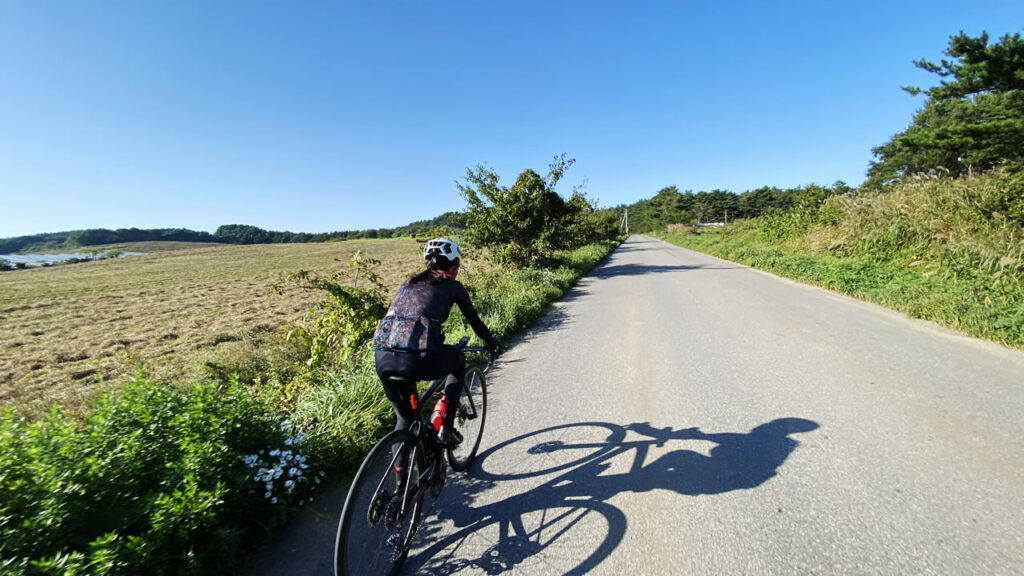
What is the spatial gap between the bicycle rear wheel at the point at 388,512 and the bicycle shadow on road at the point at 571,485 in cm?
16

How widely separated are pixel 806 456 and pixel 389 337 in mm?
3195

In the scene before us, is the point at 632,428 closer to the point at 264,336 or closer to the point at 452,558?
the point at 452,558

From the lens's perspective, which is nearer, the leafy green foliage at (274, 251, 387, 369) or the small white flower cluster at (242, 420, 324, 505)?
the small white flower cluster at (242, 420, 324, 505)

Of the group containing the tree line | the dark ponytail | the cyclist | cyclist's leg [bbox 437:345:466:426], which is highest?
the tree line

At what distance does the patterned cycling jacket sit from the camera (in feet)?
7.32

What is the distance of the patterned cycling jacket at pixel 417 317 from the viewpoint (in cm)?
223

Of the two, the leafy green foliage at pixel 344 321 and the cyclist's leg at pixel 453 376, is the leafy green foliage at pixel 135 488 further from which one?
the leafy green foliage at pixel 344 321

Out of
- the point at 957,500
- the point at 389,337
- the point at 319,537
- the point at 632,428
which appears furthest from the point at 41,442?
the point at 957,500

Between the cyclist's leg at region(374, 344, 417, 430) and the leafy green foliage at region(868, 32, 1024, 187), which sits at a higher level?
the leafy green foliage at region(868, 32, 1024, 187)

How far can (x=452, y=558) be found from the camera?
2197 millimetres

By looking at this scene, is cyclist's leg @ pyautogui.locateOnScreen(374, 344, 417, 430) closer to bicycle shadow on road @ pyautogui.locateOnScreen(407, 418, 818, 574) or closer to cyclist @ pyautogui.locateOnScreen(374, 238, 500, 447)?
cyclist @ pyautogui.locateOnScreen(374, 238, 500, 447)

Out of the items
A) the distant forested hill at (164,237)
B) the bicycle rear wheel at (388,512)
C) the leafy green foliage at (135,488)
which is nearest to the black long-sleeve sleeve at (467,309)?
the bicycle rear wheel at (388,512)

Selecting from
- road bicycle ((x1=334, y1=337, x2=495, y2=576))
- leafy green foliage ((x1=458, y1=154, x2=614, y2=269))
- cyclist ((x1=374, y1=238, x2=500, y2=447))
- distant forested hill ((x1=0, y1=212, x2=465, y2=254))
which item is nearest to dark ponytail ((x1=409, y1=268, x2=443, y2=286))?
cyclist ((x1=374, y1=238, x2=500, y2=447))

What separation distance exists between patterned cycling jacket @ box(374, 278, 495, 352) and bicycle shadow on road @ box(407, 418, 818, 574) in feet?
3.83
